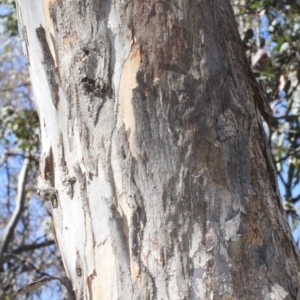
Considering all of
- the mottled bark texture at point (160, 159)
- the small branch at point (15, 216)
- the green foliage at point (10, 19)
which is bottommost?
the mottled bark texture at point (160, 159)

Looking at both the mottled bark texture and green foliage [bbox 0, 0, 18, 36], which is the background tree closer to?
green foliage [bbox 0, 0, 18, 36]

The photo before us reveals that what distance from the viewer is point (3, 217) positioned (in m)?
6.00

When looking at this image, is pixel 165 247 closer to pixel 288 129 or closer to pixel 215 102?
pixel 215 102

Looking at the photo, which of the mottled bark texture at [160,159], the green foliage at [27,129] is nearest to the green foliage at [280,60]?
the green foliage at [27,129]

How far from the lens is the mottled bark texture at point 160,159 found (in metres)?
0.95

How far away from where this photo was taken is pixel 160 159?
3.26ft

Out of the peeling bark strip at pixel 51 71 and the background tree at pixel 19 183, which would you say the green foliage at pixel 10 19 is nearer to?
the background tree at pixel 19 183

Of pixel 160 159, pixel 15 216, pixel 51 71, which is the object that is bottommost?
pixel 160 159

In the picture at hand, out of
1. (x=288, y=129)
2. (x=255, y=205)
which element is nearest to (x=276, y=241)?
(x=255, y=205)

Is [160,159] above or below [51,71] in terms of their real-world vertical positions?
below

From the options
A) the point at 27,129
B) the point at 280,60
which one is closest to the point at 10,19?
the point at 27,129

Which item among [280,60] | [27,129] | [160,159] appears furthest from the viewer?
[27,129]

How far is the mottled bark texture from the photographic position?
95 cm

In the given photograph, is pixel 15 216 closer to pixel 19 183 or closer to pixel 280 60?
pixel 19 183
